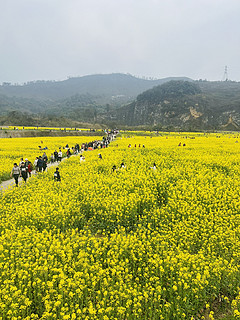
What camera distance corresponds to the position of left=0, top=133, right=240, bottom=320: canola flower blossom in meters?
4.66

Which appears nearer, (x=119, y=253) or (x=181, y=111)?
(x=119, y=253)

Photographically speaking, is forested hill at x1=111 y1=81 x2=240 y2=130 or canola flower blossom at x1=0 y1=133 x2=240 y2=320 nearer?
canola flower blossom at x1=0 y1=133 x2=240 y2=320

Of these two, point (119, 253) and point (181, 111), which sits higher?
point (181, 111)

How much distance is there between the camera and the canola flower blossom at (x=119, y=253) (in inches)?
183

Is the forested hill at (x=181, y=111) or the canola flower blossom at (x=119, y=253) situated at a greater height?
the forested hill at (x=181, y=111)

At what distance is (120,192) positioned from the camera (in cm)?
1148

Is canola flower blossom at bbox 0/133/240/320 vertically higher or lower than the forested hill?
lower

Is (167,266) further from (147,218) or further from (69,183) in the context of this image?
(69,183)

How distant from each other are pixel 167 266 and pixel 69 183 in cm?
930

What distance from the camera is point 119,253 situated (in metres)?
6.12

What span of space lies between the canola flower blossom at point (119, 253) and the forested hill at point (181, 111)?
91712 mm

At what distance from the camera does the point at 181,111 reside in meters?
132

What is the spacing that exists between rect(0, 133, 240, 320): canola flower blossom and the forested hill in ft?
301

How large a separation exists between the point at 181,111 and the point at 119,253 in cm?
13440
